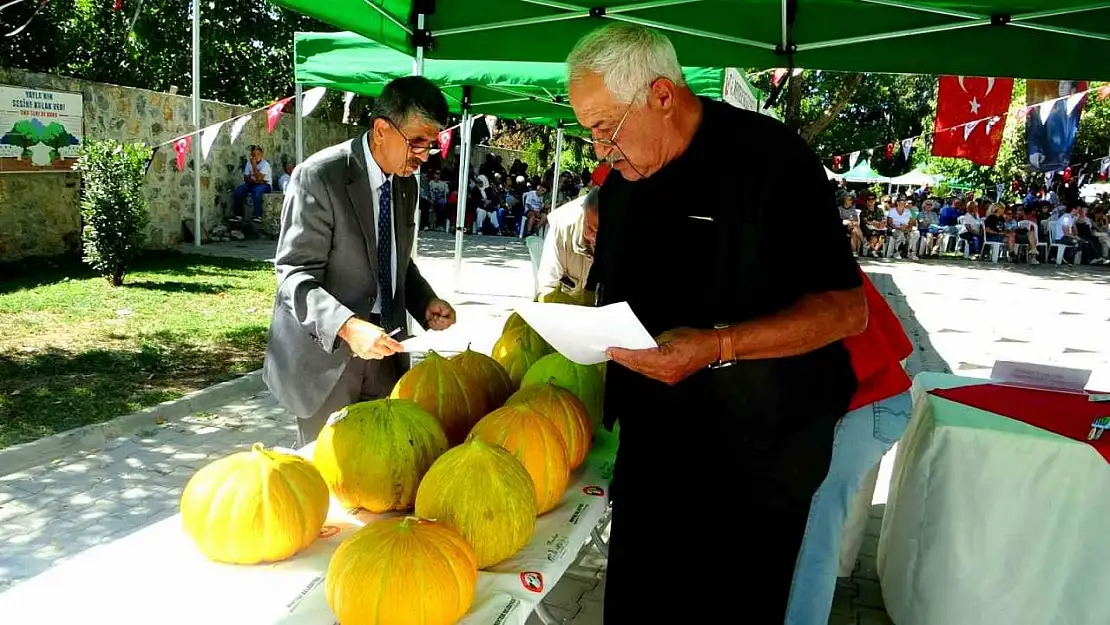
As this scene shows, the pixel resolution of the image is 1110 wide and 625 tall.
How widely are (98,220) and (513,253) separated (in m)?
8.62

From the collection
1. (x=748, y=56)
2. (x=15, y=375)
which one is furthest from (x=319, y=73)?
(x=748, y=56)

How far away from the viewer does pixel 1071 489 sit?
261 centimetres

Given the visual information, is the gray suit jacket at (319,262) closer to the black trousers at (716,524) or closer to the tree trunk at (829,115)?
the black trousers at (716,524)

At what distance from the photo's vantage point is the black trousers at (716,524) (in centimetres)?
179

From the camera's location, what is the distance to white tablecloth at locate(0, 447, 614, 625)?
4.50 ft

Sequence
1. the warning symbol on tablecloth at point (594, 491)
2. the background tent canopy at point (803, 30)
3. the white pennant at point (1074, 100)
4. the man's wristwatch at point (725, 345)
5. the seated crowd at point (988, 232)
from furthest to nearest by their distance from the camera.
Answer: the seated crowd at point (988, 232) < the white pennant at point (1074, 100) < the background tent canopy at point (803, 30) < the warning symbol on tablecloth at point (594, 491) < the man's wristwatch at point (725, 345)

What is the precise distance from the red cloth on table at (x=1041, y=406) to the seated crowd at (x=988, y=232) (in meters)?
17.5

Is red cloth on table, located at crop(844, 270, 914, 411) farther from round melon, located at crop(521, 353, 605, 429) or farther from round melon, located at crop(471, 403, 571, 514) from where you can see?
round melon, located at crop(471, 403, 571, 514)

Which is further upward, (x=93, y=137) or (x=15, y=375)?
(x=93, y=137)

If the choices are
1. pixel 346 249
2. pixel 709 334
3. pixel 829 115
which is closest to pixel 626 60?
pixel 709 334

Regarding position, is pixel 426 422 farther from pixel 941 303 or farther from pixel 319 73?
pixel 941 303

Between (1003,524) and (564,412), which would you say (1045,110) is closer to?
(1003,524)

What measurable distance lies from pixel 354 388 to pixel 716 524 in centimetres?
132

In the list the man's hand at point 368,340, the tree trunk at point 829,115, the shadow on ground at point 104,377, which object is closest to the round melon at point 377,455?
the man's hand at point 368,340
